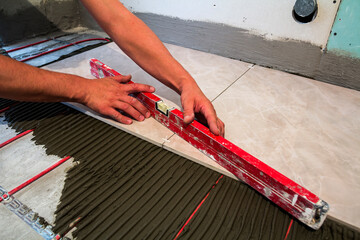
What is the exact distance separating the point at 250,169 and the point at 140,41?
795 mm

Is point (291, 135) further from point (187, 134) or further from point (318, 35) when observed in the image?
point (318, 35)

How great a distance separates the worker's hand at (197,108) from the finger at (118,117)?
0.34 meters

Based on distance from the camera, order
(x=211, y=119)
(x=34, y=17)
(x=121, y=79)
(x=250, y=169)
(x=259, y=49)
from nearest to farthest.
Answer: (x=250, y=169)
(x=211, y=119)
(x=121, y=79)
(x=259, y=49)
(x=34, y=17)

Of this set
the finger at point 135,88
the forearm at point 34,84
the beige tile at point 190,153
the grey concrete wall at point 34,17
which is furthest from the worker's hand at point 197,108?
the grey concrete wall at point 34,17

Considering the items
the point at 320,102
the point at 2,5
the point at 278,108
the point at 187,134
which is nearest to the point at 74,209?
the point at 187,134

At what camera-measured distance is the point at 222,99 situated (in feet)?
4.76

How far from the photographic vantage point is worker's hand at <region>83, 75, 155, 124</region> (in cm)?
116

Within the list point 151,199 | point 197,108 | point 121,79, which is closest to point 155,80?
point 121,79

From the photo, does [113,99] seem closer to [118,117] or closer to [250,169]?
[118,117]

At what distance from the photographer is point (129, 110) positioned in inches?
47.8

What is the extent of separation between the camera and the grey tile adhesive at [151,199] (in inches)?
32.0

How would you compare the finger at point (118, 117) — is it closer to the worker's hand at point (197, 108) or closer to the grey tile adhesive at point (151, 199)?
the grey tile adhesive at point (151, 199)

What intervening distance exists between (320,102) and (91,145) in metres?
1.33

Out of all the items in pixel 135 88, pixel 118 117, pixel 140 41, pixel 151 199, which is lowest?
pixel 151 199
